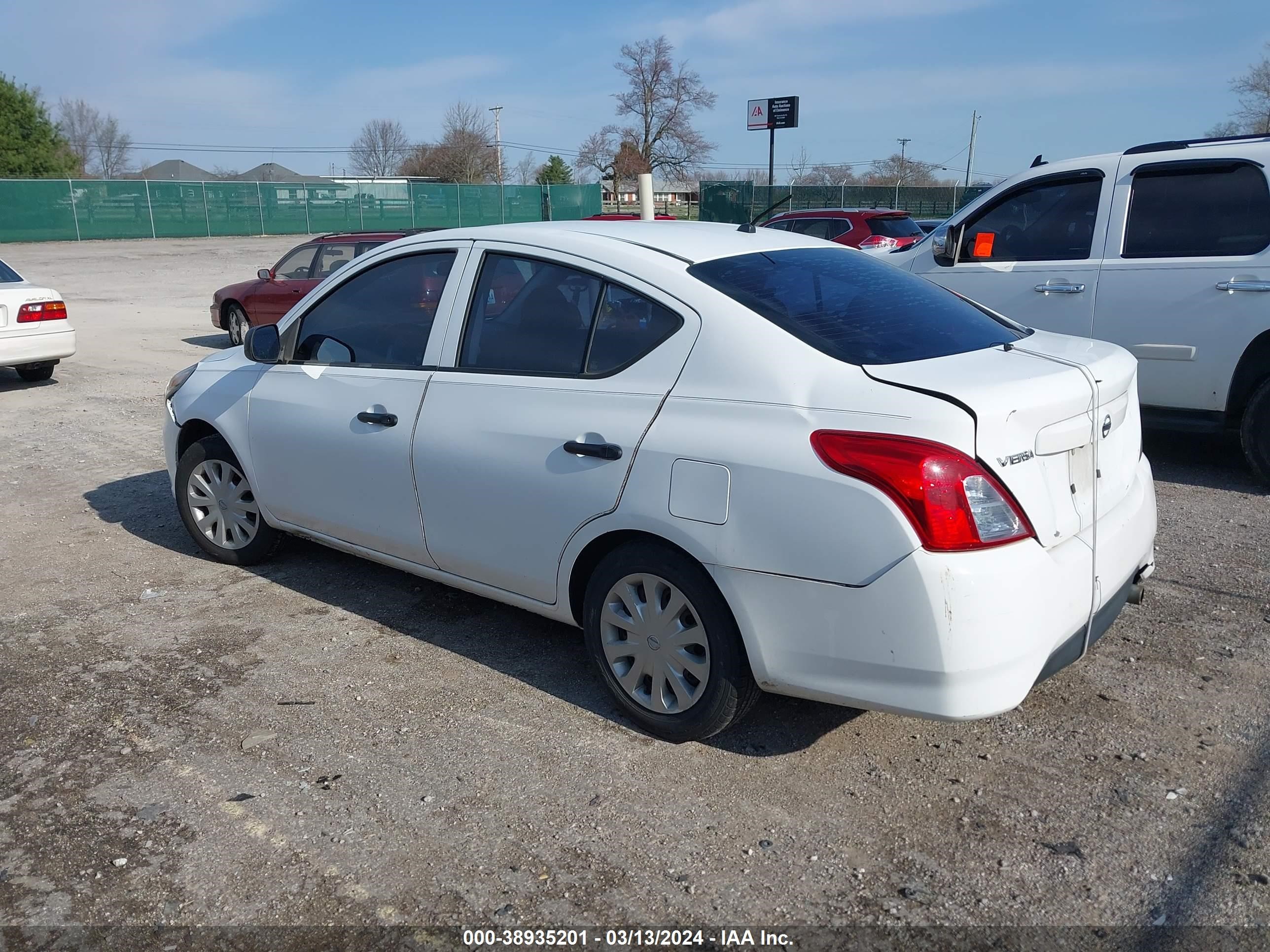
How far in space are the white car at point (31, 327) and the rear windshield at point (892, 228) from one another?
35.6ft

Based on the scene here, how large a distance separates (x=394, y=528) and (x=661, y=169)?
58583 mm

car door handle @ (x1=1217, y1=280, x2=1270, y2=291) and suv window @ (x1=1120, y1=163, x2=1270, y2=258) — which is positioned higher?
suv window @ (x1=1120, y1=163, x2=1270, y2=258)

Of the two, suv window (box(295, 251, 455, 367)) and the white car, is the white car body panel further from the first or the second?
suv window (box(295, 251, 455, 367))

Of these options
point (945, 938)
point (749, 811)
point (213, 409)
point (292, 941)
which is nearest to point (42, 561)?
point (213, 409)

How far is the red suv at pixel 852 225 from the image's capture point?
15562 millimetres

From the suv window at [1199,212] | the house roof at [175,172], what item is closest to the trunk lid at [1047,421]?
the suv window at [1199,212]

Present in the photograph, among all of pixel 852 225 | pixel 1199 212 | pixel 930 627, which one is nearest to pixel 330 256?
pixel 852 225

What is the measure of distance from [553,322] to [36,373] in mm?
9691

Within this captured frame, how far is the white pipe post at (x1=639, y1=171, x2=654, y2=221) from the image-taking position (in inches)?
317

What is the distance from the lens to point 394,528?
14.3 feet

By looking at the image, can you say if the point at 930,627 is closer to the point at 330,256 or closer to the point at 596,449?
the point at 596,449

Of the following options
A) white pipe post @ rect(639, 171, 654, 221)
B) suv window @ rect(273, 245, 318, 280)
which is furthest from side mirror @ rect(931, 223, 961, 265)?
suv window @ rect(273, 245, 318, 280)

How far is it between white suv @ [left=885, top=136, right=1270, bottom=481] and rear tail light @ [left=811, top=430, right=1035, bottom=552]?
4240 mm

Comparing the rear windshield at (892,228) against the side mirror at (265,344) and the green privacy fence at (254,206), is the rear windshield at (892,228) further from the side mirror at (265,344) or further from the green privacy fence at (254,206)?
the green privacy fence at (254,206)
